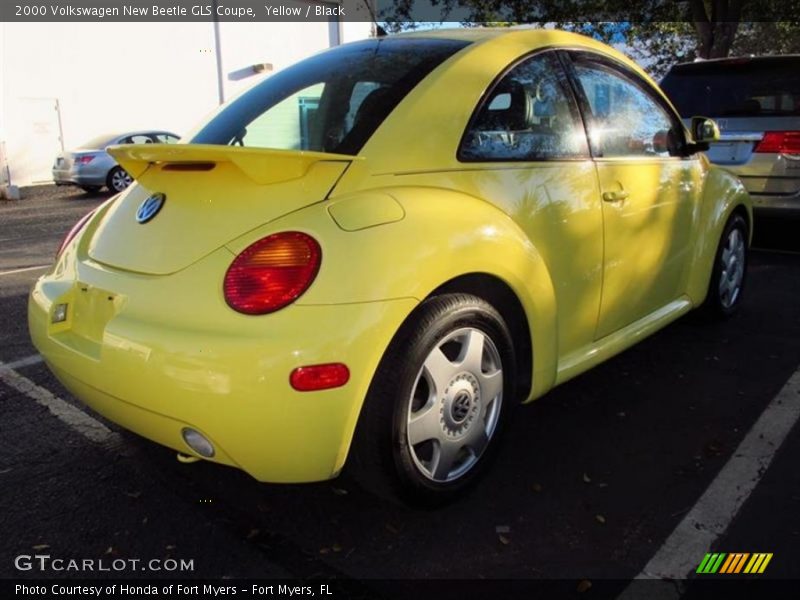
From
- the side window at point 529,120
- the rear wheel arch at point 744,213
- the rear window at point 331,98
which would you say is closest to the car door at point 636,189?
the side window at point 529,120

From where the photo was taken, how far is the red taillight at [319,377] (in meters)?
2.04

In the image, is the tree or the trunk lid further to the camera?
the tree

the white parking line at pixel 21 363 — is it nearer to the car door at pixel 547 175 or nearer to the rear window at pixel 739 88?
the car door at pixel 547 175

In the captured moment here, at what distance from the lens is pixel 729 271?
4.55 m

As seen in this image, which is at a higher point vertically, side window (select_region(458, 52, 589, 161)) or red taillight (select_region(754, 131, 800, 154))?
side window (select_region(458, 52, 589, 161))

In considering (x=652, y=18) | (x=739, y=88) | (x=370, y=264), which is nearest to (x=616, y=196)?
(x=370, y=264)

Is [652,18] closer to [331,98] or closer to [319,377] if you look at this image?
[331,98]

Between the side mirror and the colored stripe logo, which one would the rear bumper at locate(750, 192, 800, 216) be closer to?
the side mirror

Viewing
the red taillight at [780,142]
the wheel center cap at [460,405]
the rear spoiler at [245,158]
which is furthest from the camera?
the red taillight at [780,142]

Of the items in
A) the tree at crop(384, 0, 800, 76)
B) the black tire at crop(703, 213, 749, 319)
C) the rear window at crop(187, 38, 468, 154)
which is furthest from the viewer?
the tree at crop(384, 0, 800, 76)

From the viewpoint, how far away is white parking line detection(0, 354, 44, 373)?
3.96m

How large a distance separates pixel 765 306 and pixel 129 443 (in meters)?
4.28

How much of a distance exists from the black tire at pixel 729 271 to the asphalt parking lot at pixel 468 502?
76 centimetres

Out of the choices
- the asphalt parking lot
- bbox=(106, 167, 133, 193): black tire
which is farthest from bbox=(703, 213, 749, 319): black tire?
bbox=(106, 167, 133, 193): black tire
